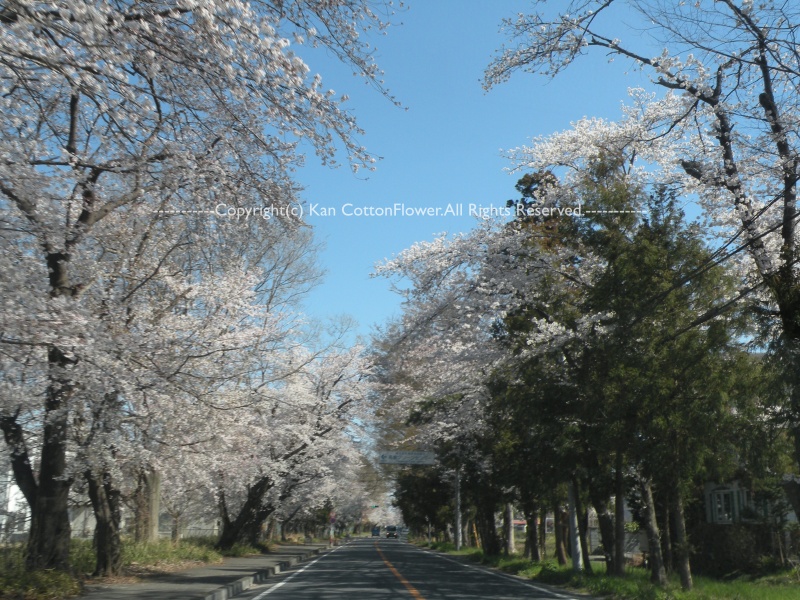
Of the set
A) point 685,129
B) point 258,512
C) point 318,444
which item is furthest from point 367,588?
point 258,512

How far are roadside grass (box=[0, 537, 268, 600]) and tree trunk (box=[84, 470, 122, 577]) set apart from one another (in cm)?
42

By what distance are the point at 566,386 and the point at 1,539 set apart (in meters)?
13.2

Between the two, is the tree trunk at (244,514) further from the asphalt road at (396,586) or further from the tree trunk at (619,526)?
the tree trunk at (619,526)

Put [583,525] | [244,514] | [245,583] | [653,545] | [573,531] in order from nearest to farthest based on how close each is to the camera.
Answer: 1. [653,545]
2. [245,583]
3. [573,531]
4. [583,525]
5. [244,514]

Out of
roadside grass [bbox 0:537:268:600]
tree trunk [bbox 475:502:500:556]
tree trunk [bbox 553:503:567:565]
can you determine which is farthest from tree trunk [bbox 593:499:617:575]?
tree trunk [bbox 475:502:500:556]

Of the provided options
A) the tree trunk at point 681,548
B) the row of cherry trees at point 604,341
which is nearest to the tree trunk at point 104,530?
the row of cherry trees at point 604,341

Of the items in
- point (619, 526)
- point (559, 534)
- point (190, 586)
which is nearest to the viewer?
point (190, 586)

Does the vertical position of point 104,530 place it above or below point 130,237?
below

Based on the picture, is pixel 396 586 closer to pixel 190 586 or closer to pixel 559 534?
pixel 190 586

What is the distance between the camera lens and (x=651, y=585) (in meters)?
15.7

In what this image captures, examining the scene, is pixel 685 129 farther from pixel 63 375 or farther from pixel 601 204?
pixel 63 375

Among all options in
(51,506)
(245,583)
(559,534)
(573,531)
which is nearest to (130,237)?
(51,506)

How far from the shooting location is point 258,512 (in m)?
37.8

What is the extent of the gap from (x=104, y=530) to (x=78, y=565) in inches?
34.4
